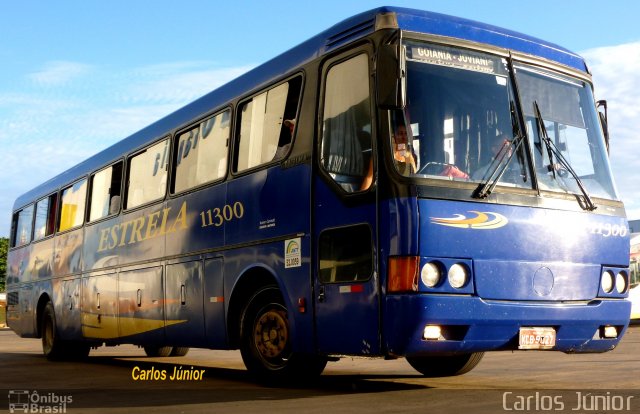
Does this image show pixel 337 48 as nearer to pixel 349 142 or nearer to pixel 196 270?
pixel 349 142

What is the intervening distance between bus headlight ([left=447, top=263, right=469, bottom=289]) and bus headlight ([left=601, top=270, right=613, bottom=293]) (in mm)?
1639

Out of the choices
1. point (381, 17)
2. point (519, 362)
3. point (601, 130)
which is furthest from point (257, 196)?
point (519, 362)

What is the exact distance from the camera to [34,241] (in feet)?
61.4

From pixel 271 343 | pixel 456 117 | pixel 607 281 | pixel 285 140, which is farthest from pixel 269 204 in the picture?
pixel 607 281

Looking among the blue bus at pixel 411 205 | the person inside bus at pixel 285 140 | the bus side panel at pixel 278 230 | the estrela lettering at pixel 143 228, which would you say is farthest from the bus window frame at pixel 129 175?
the person inside bus at pixel 285 140

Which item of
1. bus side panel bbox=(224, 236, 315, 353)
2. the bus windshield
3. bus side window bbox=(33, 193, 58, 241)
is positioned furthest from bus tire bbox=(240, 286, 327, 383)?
bus side window bbox=(33, 193, 58, 241)

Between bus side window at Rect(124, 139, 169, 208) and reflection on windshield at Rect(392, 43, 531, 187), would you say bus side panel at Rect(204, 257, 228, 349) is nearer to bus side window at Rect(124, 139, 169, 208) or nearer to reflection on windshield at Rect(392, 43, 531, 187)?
bus side window at Rect(124, 139, 169, 208)

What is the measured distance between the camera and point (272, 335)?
9555mm

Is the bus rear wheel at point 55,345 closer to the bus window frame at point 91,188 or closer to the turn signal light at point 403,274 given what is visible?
the bus window frame at point 91,188

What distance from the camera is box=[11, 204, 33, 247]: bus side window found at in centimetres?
1931

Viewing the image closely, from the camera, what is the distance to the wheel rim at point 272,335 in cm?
936

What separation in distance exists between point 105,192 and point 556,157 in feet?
28.4

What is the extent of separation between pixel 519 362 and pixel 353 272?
5990 millimetres

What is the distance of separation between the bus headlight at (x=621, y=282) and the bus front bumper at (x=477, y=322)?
0.33 meters
